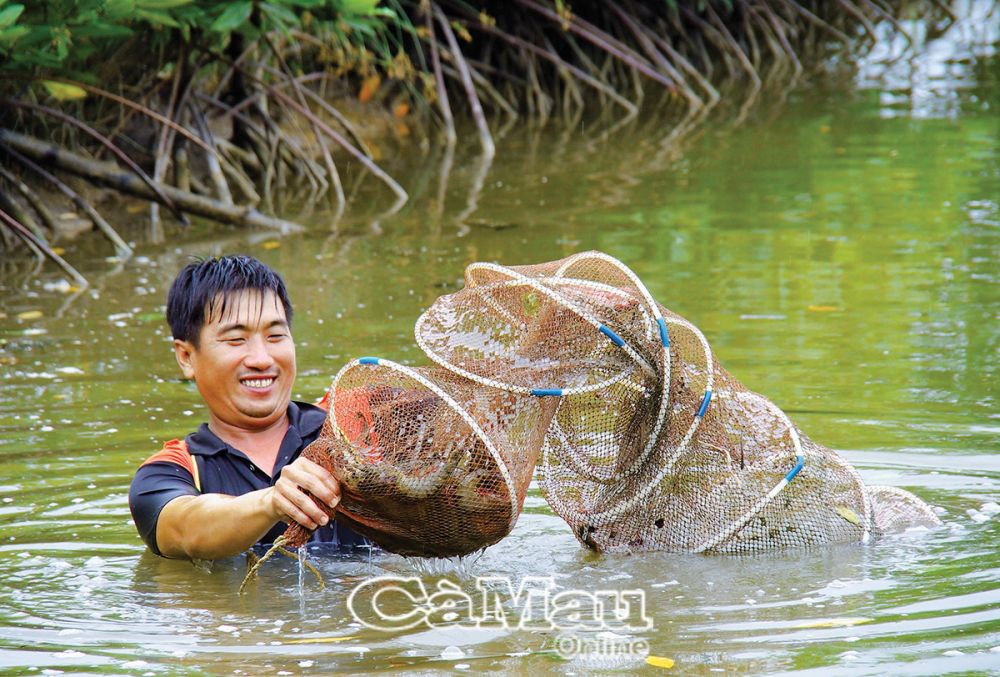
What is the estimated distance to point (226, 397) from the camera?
423 centimetres

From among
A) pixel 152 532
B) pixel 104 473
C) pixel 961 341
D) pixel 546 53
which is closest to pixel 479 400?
pixel 152 532

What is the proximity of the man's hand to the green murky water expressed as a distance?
1.15 feet

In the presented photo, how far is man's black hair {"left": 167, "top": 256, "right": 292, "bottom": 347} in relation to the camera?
423 centimetres

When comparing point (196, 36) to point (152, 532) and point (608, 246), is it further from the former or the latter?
point (152, 532)

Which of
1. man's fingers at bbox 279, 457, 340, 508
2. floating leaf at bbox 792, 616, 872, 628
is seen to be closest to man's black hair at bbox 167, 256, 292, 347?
man's fingers at bbox 279, 457, 340, 508

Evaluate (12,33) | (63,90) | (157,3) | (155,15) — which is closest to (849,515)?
(12,33)

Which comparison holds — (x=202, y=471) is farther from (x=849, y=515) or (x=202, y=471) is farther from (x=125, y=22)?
(x=125, y=22)

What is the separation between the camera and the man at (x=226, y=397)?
13.6 feet

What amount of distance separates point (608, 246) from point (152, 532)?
5008 millimetres

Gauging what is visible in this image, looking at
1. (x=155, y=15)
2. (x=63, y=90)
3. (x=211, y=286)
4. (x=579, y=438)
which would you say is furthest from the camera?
(x=63, y=90)

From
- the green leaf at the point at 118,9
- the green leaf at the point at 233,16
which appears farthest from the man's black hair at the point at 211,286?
the green leaf at the point at 233,16

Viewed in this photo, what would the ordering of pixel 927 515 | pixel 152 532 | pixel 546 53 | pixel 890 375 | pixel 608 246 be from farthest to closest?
pixel 546 53, pixel 608 246, pixel 890 375, pixel 927 515, pixel 152 532

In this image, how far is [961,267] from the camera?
313 inches

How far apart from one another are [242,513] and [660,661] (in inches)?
44.0
